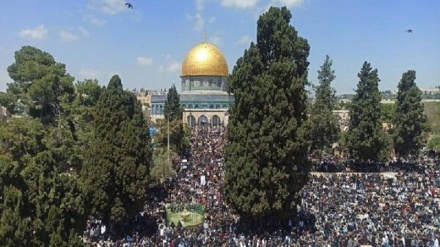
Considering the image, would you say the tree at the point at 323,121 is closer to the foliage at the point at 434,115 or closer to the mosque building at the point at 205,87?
the foliage at the point at 434,115

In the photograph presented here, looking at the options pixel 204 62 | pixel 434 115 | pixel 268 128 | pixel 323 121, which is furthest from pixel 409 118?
pixel 204 62

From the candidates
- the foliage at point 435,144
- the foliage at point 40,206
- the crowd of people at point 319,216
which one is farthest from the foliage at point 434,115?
the foliage at point 40,206

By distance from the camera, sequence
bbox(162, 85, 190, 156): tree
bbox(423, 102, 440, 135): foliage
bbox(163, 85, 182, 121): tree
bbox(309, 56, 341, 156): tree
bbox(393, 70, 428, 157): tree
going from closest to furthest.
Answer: bbox(309, 56, 341, 156): tree, bbox(393, 70, 428, 157): tree, bbox(162, 85, 190, 156): tree, bbox(163, 85, 182, 121): tree, bbox(423, 102, 440, 135): foliage

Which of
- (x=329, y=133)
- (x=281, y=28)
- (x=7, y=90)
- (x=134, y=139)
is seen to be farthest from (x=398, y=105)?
(x=7, y=90)

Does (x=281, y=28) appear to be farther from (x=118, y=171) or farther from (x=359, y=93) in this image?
(x=359, y=93)

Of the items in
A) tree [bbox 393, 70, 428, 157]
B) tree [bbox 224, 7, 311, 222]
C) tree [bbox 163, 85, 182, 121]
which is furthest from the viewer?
tree [bbox 163, 85, 182, 121]

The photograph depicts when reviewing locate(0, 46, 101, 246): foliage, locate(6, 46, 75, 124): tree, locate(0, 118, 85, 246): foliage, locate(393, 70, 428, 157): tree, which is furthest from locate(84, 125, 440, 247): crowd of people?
locate(6, 46, 75, 124): tree

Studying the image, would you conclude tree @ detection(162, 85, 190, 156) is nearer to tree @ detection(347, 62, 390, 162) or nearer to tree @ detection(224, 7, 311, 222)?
tree @ detection(347, 62, 390, 162)
